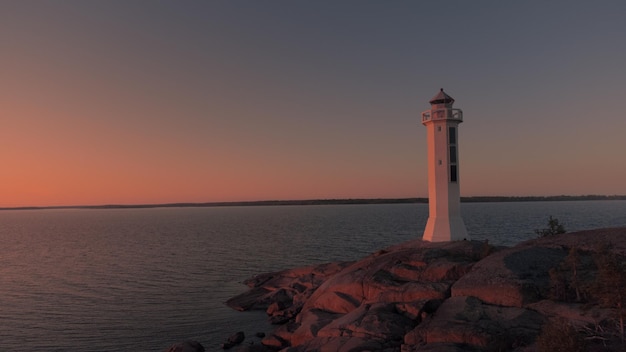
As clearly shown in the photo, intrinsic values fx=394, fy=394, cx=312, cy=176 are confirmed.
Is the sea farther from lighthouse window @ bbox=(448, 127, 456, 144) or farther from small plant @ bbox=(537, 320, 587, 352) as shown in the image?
lighthouse window @ bbox=(448, 127, 456, 144)

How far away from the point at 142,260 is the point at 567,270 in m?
53.9

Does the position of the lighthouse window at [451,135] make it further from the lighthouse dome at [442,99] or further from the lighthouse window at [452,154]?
the lighthouse dome at [442,99]

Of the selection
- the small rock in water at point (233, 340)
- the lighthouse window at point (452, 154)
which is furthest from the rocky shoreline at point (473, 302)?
the lighthouse window at point (452, 154)

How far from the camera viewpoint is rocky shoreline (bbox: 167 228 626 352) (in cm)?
1520

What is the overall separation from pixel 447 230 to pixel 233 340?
62.9ft

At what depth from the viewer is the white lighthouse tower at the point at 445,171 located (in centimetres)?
3325

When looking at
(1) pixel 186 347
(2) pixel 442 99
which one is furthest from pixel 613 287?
(2) pixel 442 99

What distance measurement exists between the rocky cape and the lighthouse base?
10.5 ft

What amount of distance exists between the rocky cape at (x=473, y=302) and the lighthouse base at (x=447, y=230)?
320cm

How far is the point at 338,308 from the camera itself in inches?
990

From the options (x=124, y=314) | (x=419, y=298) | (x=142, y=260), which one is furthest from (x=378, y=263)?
(x=142, y=260)

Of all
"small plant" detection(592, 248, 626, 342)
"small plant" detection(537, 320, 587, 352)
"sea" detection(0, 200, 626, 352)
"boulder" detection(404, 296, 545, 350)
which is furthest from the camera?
"sea" detection(0, 200, 626, 352)

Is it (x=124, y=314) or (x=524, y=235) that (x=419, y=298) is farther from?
(x=524, y=235)

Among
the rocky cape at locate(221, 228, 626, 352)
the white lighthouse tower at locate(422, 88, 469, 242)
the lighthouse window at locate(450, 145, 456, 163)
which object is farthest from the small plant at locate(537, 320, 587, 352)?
the lighthouse window at locate(450, 145, 456, 163)
